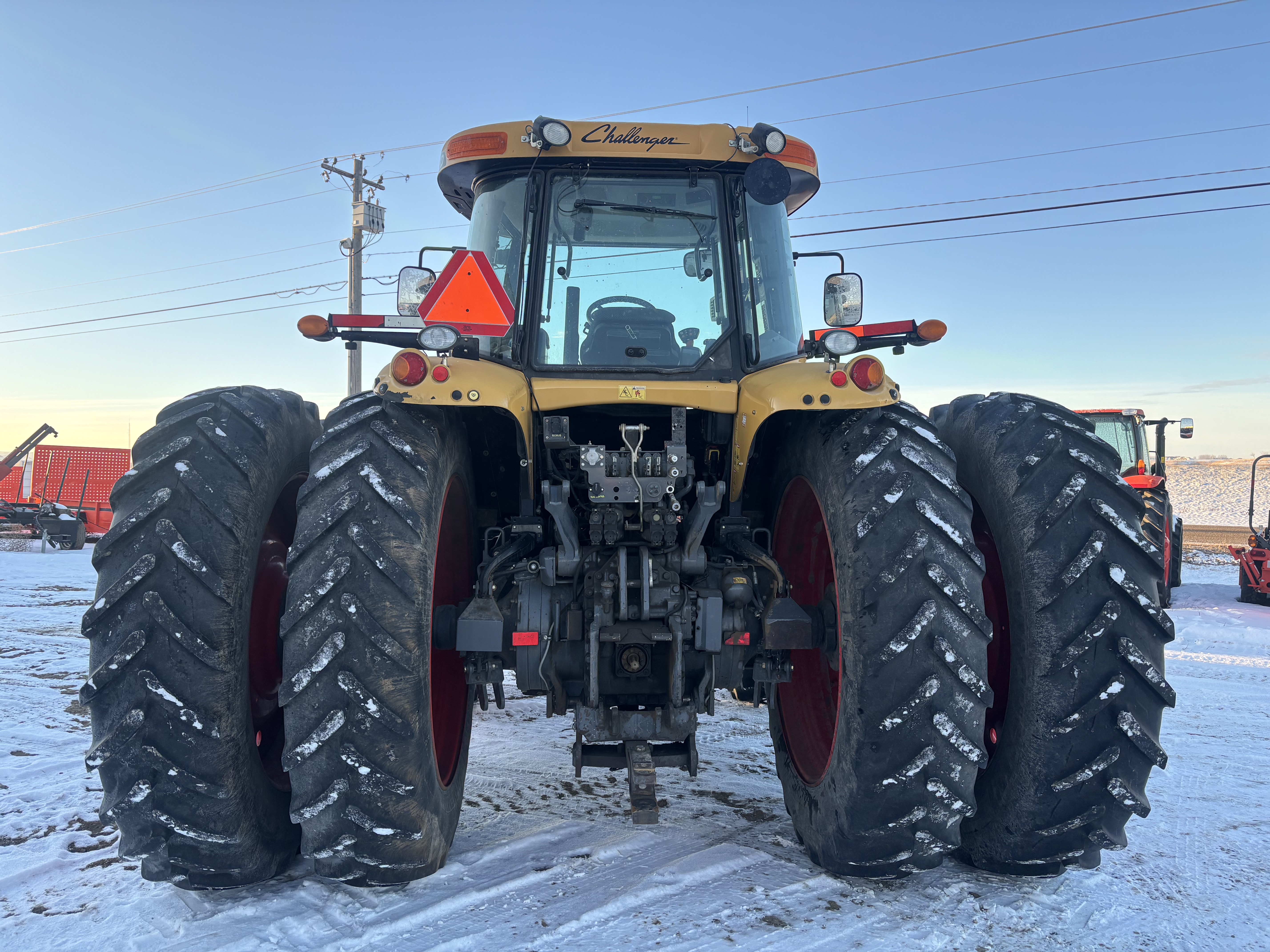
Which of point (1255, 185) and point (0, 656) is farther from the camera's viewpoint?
point (1255, 185)

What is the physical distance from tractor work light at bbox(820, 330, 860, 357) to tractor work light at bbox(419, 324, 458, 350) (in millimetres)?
1304

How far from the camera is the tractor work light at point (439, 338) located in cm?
272

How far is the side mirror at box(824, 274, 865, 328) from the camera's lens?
3637 mm

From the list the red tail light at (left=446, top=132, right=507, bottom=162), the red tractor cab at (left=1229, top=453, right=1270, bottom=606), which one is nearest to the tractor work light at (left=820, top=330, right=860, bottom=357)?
the red tail light at (left=446, top=132, right=507, bottom=162)

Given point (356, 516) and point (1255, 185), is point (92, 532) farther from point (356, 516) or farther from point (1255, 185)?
point (1255, 185)

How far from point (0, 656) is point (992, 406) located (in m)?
7.60

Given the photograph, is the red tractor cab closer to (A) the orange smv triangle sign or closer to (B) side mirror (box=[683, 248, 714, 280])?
(B) side mirror (box=[683, 248, 714, 280])

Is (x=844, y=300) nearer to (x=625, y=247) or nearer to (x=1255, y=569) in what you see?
(x=625, y=247)

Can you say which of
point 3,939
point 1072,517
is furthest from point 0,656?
point 1072,517

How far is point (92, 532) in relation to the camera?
1780cm

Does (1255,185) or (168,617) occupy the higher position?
(1255,185)

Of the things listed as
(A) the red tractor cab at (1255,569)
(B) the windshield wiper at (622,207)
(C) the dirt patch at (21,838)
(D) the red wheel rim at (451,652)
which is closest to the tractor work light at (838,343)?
(B) the windshield wiper at (622,207)

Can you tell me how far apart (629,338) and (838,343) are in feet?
2.99

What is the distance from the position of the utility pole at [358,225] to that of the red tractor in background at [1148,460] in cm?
1646
